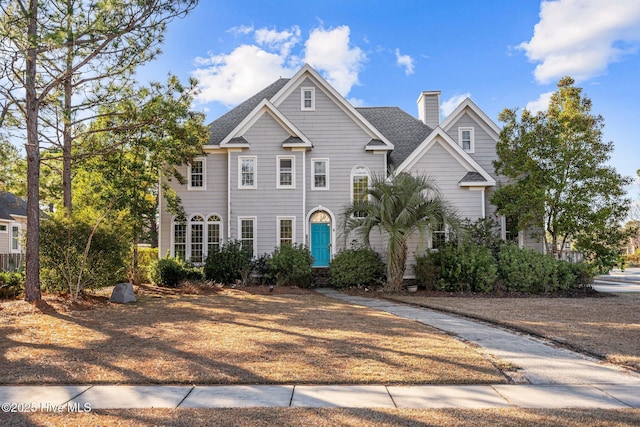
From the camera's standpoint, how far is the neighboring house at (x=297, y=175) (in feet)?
62.1

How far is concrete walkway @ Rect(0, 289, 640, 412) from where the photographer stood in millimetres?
4449

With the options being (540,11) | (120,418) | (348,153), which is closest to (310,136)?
(348,153)

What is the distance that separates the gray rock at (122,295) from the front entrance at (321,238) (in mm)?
8589

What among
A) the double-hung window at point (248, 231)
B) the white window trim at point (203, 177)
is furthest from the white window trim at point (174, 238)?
the double-hung window at point (248, 231)

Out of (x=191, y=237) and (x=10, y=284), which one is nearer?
(x=10, y=284)

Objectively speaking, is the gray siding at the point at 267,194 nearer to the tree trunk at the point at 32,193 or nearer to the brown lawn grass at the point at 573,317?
the brown lawn grass at the point at 573,317

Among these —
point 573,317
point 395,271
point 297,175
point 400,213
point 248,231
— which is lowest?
point 573,317

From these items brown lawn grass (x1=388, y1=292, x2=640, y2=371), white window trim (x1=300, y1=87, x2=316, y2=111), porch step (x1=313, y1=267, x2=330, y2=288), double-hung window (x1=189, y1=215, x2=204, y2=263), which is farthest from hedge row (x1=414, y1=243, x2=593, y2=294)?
double-hung window (x1=189, y1=215, x2=204, y2=263)

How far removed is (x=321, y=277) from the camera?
18.9 meters

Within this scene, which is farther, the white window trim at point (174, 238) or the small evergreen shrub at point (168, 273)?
the white window trim at point (174, 238)

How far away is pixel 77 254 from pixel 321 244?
10.0 meters

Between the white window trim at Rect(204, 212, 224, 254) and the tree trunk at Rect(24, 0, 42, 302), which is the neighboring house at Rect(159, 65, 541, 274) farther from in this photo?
the tree trunk at Rect(24, 0, 42, 302)

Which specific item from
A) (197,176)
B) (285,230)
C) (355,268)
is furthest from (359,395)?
(197,176)

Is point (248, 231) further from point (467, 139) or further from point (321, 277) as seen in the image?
point (467, 139)
